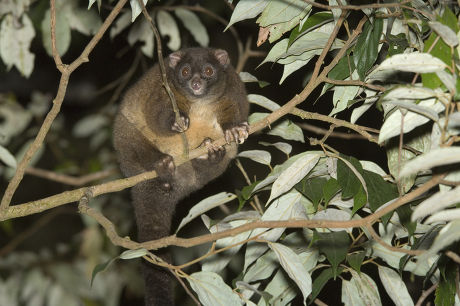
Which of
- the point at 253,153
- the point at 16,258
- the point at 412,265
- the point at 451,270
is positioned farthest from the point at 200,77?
the point at 16,258

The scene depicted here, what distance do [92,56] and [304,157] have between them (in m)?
5.94

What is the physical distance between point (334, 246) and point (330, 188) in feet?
0.96

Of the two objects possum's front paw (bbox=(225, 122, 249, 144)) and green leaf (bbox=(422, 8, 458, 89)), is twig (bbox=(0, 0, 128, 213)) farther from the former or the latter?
green leaf (bbox=(422, 8, 458, 89))

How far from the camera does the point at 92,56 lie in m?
8.27

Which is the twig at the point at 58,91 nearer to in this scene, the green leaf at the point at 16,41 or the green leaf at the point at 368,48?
the green leaf at the point at 368,48

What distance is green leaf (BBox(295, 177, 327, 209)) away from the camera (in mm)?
2996

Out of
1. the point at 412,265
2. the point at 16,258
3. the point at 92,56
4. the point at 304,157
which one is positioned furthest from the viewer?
the point at 92,56

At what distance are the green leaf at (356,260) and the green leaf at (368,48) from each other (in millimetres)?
879

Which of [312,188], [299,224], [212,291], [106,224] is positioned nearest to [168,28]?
[106,224]

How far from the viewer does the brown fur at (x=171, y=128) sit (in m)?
4.32

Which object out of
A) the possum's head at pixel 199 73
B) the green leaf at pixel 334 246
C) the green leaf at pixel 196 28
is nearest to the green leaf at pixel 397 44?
the green leaf at pixel 334 246

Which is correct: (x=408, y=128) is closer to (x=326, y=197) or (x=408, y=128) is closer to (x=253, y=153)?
(x=326, y=197)

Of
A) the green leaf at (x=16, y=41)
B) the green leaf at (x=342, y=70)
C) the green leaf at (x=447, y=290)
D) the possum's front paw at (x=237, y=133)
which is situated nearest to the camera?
the green leaf at (x=447, y=290)

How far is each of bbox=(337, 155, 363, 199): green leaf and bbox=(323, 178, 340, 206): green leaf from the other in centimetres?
7
